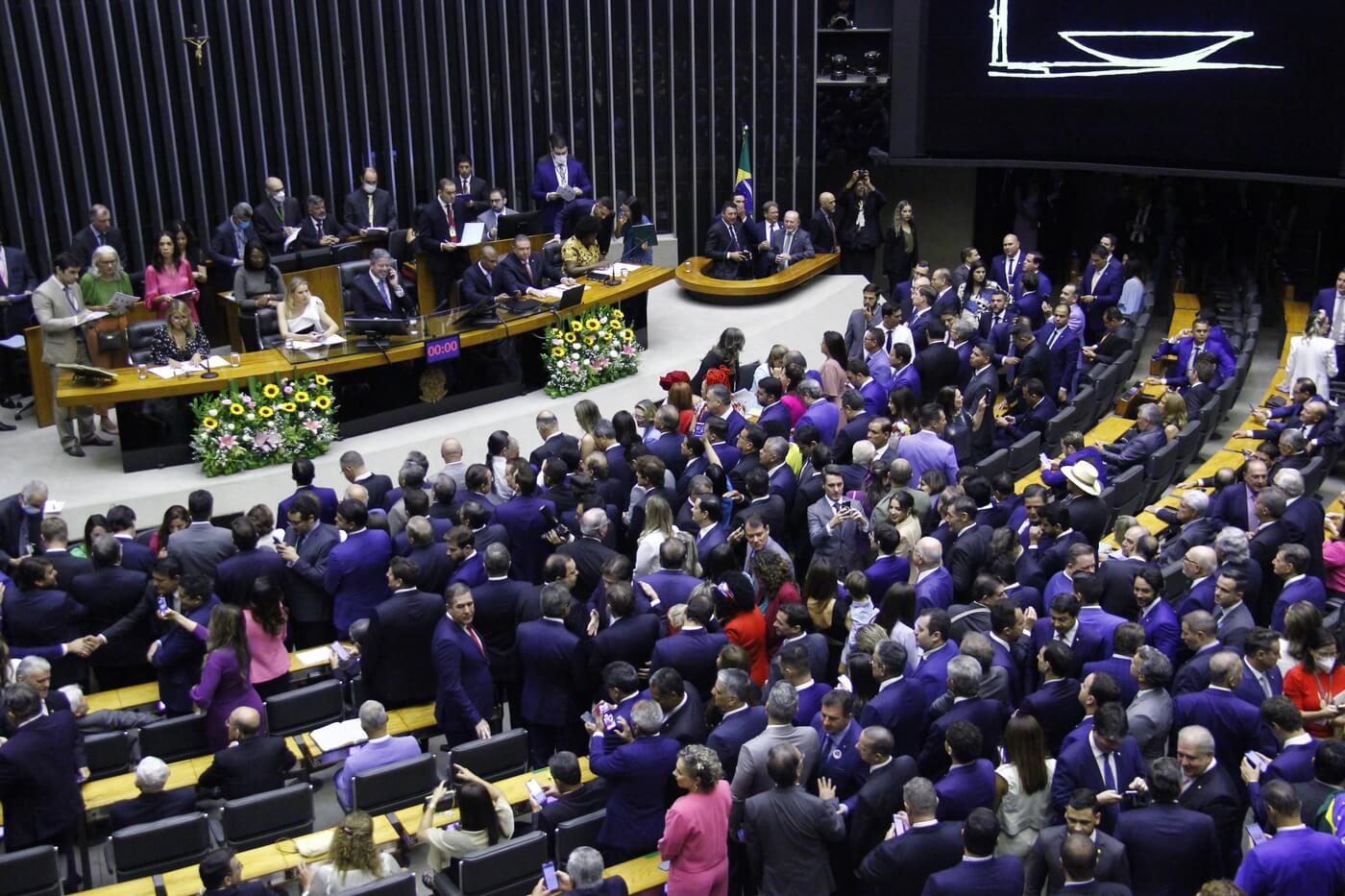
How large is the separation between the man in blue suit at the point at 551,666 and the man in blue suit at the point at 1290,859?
3362 millimetres

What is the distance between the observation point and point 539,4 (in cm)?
1689

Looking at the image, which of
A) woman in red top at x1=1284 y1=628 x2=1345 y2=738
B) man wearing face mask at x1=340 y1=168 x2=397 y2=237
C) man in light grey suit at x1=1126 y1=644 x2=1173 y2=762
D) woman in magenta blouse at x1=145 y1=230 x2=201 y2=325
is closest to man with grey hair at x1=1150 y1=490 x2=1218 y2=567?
woman in red top at x1=1284 y1=628 x2=1345 y2=738

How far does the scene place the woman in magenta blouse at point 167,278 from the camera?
12695mm

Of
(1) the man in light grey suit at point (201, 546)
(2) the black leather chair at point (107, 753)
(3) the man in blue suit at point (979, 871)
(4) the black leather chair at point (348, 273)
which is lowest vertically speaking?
(2) the black leather chair at point (107, 753)

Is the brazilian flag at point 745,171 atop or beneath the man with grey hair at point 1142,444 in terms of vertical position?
atop

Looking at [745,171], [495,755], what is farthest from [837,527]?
[745,171]

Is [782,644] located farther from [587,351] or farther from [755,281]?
[755,281]

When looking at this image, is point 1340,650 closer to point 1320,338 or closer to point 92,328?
point 1320,338

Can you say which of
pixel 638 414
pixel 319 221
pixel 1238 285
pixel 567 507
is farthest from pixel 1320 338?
pixel 319 221

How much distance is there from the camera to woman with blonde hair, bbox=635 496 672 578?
830 cm

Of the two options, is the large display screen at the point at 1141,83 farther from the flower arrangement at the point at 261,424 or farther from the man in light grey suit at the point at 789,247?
the flower arrangement at the point at 261,424

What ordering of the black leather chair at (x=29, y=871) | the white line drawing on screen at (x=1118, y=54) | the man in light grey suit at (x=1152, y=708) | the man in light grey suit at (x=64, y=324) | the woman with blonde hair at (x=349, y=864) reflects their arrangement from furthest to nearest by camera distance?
the white line drawing on screen at (x=1118, y=54), the man in light grey suit at (x=64, y=324), the man in light grey suit at (x=1152, y=708), the black leather chair at (x=29, y=871), the woman with blonde hair at (x=349, y=864)

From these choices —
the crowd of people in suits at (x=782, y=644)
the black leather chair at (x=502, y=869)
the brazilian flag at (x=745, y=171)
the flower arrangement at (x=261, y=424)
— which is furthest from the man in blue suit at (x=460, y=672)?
the brazilian flag at (x=745, y=171)

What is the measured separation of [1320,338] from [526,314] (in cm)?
694
